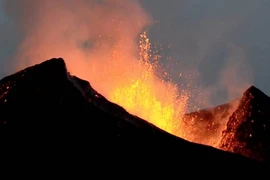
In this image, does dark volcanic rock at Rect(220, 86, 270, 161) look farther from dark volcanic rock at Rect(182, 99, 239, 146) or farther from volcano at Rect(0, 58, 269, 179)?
volcano at Rect(0, 58, 269, 179)

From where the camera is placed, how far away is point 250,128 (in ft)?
44.9

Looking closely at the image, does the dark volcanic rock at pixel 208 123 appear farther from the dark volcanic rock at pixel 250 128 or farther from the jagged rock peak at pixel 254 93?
the jagged rock peak at pixel 254 93

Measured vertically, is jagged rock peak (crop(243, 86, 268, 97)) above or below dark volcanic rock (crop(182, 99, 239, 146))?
above

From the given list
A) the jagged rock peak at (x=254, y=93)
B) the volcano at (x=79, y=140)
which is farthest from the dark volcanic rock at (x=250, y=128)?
the volcano at (x=79, y=140)

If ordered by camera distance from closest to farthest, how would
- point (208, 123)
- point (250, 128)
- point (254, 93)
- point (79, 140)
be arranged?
point (79, 140) < point (250, 128) < point (254, 93) < point (208, 123)

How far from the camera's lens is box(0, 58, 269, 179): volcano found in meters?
9.09

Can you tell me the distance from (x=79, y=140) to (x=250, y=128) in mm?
6255

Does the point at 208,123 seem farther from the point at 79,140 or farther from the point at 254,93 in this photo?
the point at 79,140

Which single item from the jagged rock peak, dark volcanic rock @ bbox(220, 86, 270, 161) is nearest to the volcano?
dark volcanic rock @ bbox(220, 86, 270, 161)

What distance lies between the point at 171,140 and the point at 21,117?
3.07 meters

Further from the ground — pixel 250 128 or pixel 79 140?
pixel 250 128

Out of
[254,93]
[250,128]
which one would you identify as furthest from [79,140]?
[254,93]

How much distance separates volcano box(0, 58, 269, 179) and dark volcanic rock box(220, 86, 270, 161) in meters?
2.68

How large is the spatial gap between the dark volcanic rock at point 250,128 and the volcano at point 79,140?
105 inches
